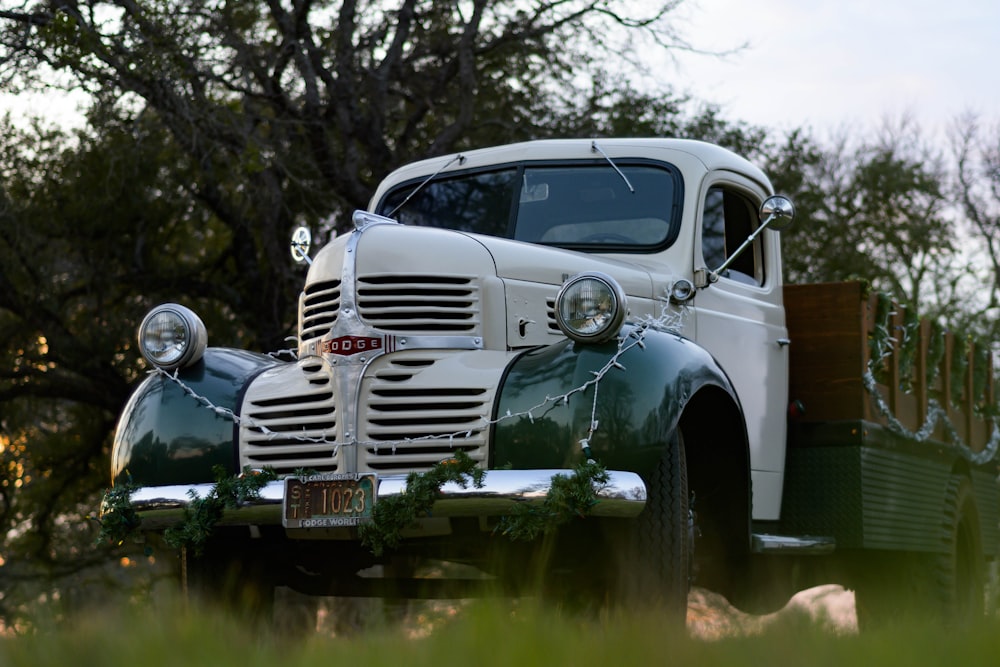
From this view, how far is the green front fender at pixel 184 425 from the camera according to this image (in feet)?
15.7

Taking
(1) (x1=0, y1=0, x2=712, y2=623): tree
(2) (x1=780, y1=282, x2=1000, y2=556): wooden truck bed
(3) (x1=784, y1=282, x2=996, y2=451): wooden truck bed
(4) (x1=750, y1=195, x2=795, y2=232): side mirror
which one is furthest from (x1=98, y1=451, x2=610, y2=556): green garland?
(1) (x1=0, y1=0, x2=712, y2=623): tree

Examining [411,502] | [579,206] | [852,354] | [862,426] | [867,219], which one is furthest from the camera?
[867,219]

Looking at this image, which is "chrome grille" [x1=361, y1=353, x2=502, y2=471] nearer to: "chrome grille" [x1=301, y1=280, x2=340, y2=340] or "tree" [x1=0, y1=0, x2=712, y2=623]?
"chrome grille" [x1=301, y1=280, x2=340, y2=340]

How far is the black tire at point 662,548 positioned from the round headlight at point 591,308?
0.44 meters

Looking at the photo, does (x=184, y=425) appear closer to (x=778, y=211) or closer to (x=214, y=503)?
(x=214, y=503)

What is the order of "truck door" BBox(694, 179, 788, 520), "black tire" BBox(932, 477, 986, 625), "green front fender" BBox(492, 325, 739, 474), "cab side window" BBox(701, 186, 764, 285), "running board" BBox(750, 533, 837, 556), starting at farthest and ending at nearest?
1. "black tire" BBox(932, 477, 986, 625)
2. "cab side window" BBox(701, 186, 764, 285)
3. "truck door" BBox(694, 179, 788, 520)
4. "running board" BBox(750, 533, 837, 556)
5. "green front fender" BBox(492, 325, 739, 474)

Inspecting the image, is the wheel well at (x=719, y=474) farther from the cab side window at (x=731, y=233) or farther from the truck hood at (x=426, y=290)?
the cab side window at (x=731, y=233)

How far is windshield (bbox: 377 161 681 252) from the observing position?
5.81 metres

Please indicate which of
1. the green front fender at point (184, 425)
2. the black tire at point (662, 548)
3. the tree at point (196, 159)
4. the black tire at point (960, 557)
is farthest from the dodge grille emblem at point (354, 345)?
the tree at point (196, 159)

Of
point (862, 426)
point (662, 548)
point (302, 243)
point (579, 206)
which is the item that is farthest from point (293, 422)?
point (862, 426)

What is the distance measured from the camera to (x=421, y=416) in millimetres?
4426

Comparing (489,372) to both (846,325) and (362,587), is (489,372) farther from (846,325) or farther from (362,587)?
(846,325)

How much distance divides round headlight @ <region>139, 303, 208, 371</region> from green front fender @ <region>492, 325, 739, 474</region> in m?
1.39

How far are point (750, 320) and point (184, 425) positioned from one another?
2.84 m
